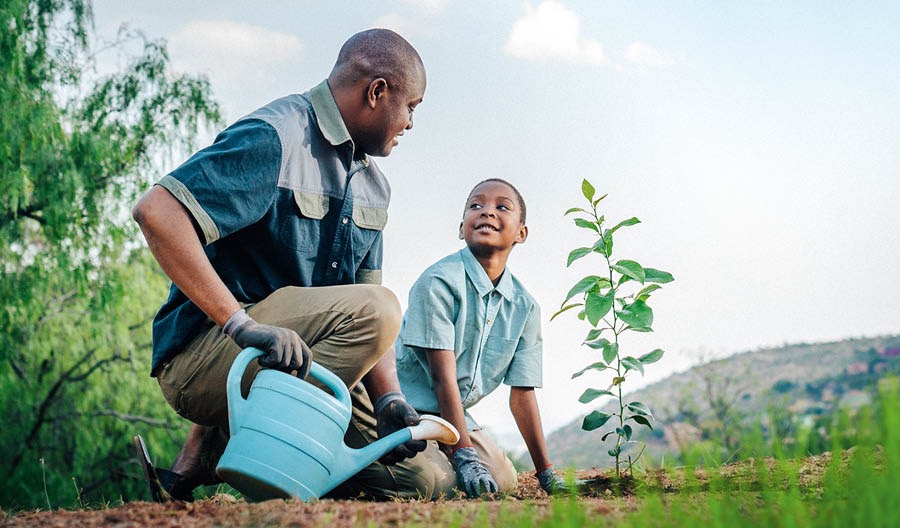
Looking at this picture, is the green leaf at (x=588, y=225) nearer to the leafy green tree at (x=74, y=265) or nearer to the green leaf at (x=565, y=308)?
the green leaf at (x=565, y=308)

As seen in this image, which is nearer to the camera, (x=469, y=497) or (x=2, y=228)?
(x=469, y=497)

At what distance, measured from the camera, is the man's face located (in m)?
2.50

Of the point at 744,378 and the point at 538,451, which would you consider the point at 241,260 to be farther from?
the point at 744,378

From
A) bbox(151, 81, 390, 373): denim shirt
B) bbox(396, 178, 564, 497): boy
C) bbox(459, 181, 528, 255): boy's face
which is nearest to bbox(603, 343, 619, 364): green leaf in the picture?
bbox(396, 178, 564, 497): boy

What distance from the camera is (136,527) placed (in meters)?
1.59

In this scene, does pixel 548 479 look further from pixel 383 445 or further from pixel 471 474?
pixel 383 445

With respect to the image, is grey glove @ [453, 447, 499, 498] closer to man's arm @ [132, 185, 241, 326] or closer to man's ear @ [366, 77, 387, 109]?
man's arm @ [132, 185, 241, 326]

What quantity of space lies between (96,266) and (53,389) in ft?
4.88

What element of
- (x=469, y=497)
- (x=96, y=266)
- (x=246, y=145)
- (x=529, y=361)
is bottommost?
(x=469, y=497)

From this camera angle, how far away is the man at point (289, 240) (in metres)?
2.14

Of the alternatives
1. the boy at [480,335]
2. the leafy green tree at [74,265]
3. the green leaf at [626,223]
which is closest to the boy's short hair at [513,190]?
the boy at [480,335]

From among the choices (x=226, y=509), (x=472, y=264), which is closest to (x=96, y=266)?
(x=472, y=264)

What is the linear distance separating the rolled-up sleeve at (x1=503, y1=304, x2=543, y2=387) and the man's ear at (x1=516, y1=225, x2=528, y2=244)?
27 cm

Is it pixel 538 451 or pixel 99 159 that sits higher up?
pixel 99 159
